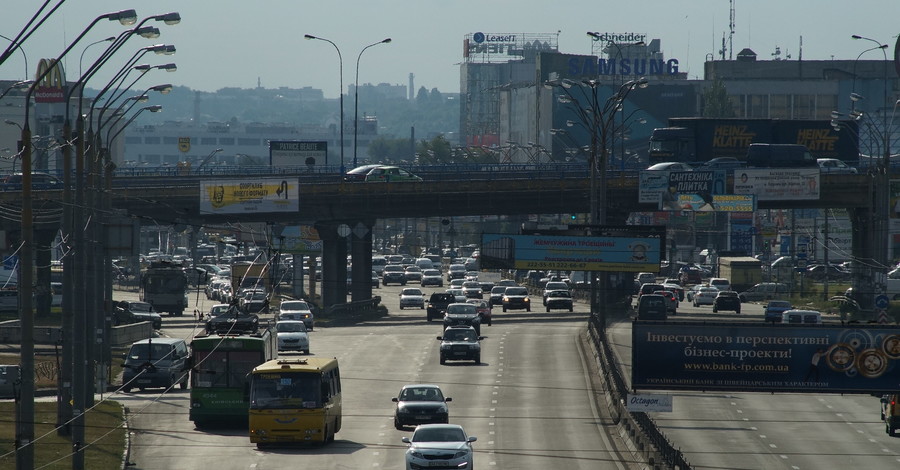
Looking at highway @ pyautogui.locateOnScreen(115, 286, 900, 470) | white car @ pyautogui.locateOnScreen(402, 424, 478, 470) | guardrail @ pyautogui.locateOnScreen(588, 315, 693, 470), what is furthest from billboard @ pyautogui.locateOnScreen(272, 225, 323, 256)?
white car @ pyautogui.locateOnScreen(402, 424, 478, 470)

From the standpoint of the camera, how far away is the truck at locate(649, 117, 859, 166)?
98.9 metres

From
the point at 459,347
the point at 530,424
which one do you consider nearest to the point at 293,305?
the point at 459,347

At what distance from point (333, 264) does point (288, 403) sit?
55.4 m

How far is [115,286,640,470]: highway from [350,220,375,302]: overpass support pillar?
53.6 ft

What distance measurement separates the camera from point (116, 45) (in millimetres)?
29578

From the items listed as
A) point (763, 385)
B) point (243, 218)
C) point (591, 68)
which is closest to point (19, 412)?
point (763, 385)

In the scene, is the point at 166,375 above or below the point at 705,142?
below

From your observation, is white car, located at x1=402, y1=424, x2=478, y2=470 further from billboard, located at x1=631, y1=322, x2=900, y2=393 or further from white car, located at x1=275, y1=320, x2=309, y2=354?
white car, located at x1=275, y1=320, x2=309, y2=354

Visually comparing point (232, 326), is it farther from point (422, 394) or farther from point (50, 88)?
point (50, 88)

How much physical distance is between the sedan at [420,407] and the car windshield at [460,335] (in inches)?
702

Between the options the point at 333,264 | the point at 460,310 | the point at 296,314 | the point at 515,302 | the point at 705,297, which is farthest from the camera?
the point at 705,297

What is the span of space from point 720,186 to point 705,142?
27.8m

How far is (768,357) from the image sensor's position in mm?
36219

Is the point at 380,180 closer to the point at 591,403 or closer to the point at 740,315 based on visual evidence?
the point at 740,315
